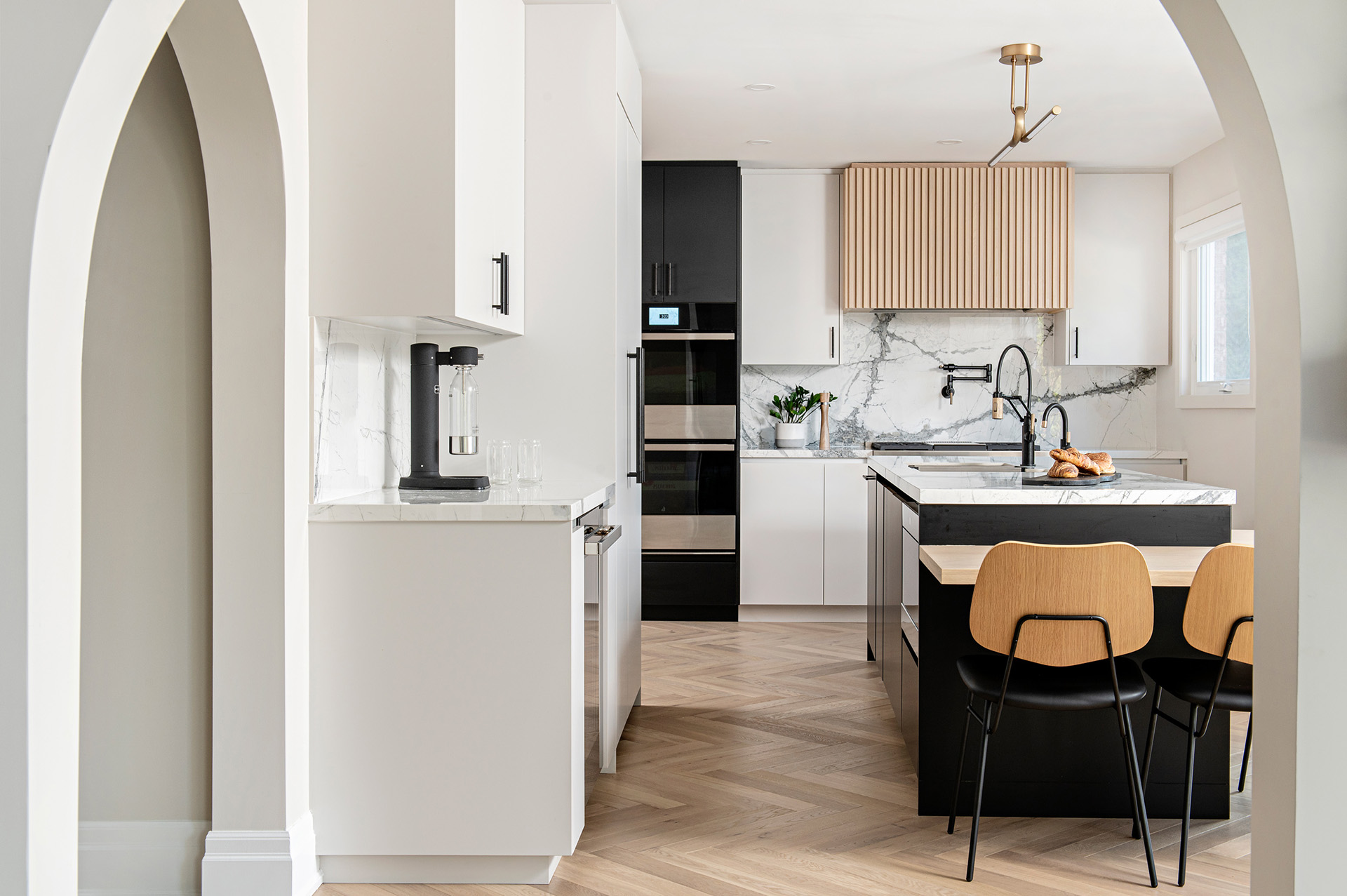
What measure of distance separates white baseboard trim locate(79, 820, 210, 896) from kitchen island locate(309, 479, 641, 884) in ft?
0.94

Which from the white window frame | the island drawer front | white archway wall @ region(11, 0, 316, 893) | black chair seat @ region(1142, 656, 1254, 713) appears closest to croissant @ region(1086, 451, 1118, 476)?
the island drawer front

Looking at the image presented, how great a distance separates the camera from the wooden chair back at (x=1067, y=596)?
7.76 ft

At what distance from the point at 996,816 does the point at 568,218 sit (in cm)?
220

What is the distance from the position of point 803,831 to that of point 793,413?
3.39 m

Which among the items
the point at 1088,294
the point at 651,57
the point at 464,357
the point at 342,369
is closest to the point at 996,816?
the point at 464,357

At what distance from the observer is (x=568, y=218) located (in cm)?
321

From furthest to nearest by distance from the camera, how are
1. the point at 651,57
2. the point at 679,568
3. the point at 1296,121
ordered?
1. the point at 679,568
2. the point at 651,57
3. the point at 1296,121

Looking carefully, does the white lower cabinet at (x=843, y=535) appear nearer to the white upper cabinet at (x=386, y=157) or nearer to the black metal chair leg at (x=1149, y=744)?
the black metal chair leg at (x=1149, y=744)

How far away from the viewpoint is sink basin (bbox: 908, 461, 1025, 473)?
383 centimetres

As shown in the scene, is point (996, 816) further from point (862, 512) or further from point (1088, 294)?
point (1088, 294)

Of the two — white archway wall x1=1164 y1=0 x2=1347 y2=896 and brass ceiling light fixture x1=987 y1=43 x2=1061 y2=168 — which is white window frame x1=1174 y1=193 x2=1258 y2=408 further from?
white archway wall x1=1164 y1=0 x2=1347 y2=896

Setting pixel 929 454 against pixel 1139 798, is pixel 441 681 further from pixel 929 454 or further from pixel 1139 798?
pixel 929 454

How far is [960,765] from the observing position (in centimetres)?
259

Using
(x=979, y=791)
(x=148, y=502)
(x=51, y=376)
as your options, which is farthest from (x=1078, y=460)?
(x=51, y=376)
